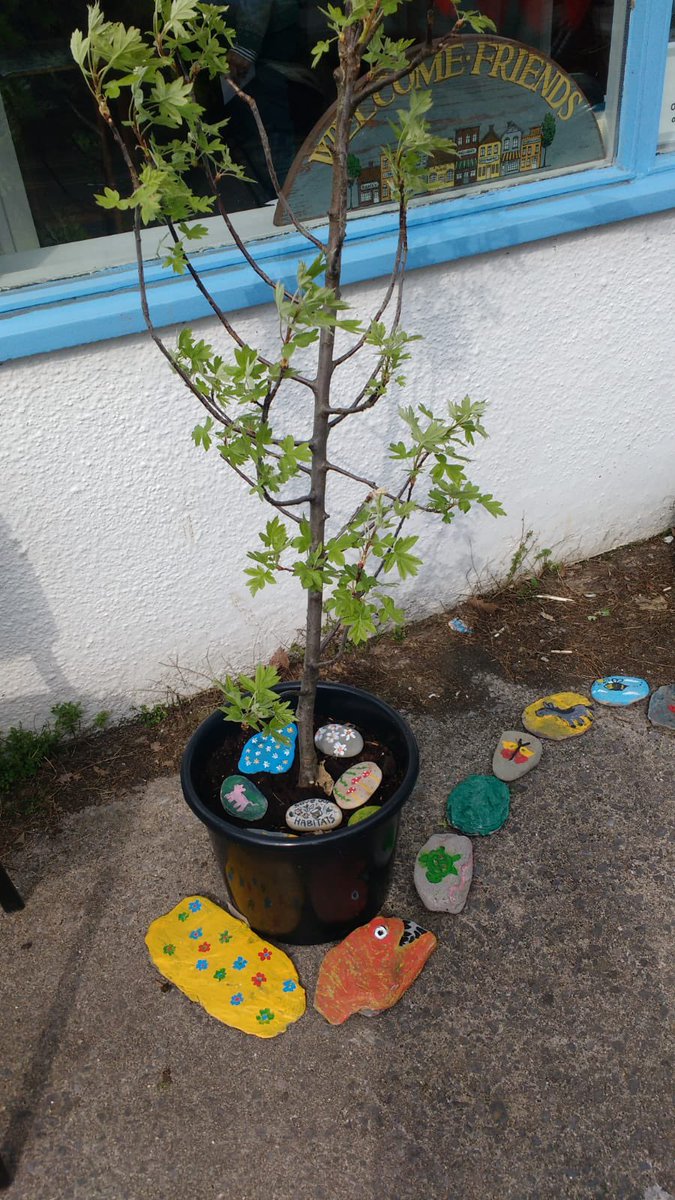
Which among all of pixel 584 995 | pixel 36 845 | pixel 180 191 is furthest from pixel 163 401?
pixel 584 995

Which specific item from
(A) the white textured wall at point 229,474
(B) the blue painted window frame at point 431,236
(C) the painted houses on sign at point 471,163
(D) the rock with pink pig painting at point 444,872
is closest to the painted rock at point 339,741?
(D) the rock with pink pig painting at point 444,872

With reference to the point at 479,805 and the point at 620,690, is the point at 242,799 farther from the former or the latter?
the point at 620,690

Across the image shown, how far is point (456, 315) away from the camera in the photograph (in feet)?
8.91

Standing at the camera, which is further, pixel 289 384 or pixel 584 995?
pixel 289 384

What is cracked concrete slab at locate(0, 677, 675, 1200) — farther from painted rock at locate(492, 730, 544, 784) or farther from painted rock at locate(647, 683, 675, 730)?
painted rock at locate(647, 683, 675, 730)

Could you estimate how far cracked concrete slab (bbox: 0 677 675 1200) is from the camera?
1.77m

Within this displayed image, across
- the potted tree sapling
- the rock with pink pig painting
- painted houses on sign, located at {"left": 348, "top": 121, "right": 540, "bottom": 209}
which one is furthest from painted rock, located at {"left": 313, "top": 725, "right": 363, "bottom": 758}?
painted houses on sign, located at {"left": 348, "top": 121, "right": 540, "bottom": 209}

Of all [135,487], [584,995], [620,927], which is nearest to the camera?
[584,995]

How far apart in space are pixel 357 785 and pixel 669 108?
2353 millimetres

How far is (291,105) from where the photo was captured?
7.79 feet

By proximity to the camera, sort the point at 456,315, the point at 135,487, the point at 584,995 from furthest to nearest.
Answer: the point at 456,315
the point at 135,487
the point at 584,995

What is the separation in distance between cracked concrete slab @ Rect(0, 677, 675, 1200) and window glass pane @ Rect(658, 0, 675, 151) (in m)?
2.05

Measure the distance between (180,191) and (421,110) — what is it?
1.54ft

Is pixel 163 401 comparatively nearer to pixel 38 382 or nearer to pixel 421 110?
pixel 38 382
